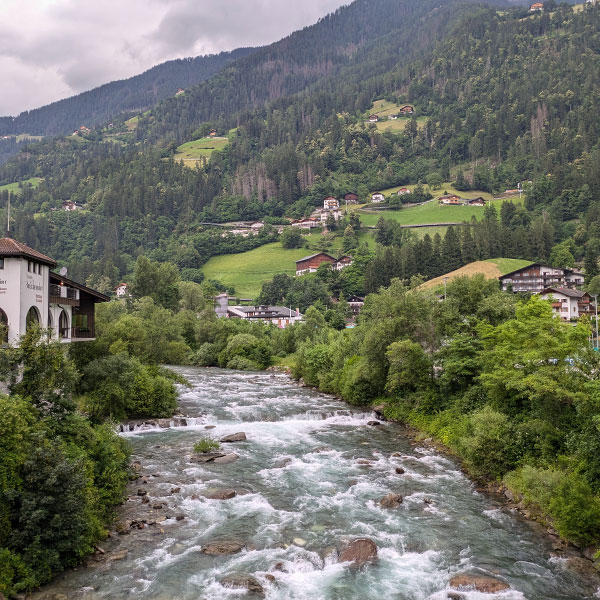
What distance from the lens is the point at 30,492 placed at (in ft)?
60.8

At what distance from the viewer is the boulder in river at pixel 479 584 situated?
1881 cm

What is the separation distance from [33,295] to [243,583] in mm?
24028

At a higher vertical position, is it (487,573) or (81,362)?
(81,362)

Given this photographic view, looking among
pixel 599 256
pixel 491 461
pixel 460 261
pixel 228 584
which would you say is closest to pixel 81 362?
pixel 228 584

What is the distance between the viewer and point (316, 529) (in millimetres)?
23625

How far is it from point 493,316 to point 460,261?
99.8 metres

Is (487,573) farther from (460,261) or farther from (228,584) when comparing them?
(460,261)

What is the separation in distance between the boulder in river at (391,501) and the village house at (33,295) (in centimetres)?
1948

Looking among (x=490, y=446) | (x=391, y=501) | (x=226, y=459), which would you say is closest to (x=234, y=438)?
(x=226, y=459)

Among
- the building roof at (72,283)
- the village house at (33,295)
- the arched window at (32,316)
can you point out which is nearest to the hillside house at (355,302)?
the building roof at (72,283)

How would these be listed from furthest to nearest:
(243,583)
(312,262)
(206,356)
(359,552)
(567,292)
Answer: (312,262), (567,292), (206,356), (359,552), (243,583)

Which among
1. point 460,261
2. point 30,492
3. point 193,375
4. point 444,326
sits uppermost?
point 460,261

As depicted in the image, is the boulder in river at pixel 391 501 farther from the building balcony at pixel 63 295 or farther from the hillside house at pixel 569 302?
the hillside house at pixel 569 302

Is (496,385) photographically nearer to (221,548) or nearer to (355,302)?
(221,548)
